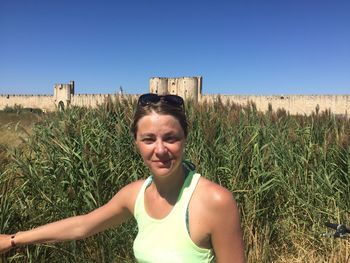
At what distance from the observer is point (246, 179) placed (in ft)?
12.2

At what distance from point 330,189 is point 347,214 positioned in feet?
0.90

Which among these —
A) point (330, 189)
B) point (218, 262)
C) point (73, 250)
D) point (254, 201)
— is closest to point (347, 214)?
point (330, 189)

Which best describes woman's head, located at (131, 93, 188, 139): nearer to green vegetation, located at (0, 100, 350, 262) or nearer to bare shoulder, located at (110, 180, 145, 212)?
bare shoulder, located at (110, 180, 145, 212)

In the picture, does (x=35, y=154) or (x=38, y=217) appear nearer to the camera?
(x=38, y=217)

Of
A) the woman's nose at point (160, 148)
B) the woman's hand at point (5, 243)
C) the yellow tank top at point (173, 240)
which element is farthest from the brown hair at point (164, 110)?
the woman's hand at point (5, 243)

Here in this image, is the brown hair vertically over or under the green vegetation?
over

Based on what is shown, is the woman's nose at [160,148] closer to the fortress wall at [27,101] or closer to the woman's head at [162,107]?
the woman's head at [162,107]

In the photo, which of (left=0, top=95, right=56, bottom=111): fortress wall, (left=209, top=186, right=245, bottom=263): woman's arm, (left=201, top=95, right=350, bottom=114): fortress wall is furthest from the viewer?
(left=0, top=95, right=56, bottom=111): fortress wall

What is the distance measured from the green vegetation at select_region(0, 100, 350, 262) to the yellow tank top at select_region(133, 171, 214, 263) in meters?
1.70

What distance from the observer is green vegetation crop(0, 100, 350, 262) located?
3.15m

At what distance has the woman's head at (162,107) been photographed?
58.9 inches

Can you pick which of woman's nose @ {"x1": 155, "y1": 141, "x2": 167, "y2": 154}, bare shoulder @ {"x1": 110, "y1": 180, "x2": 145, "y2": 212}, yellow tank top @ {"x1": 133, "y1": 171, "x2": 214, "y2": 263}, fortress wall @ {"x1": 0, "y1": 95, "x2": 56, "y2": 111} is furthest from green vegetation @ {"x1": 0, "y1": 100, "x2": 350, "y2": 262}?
fortress wall @ {"x1": 0, "y1": 95, "x2": 56, "y2": 111}

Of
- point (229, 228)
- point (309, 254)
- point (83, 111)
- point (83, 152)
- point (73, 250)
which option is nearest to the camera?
point (229, 228)

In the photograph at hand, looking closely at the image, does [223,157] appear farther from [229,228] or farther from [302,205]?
[229,228]
